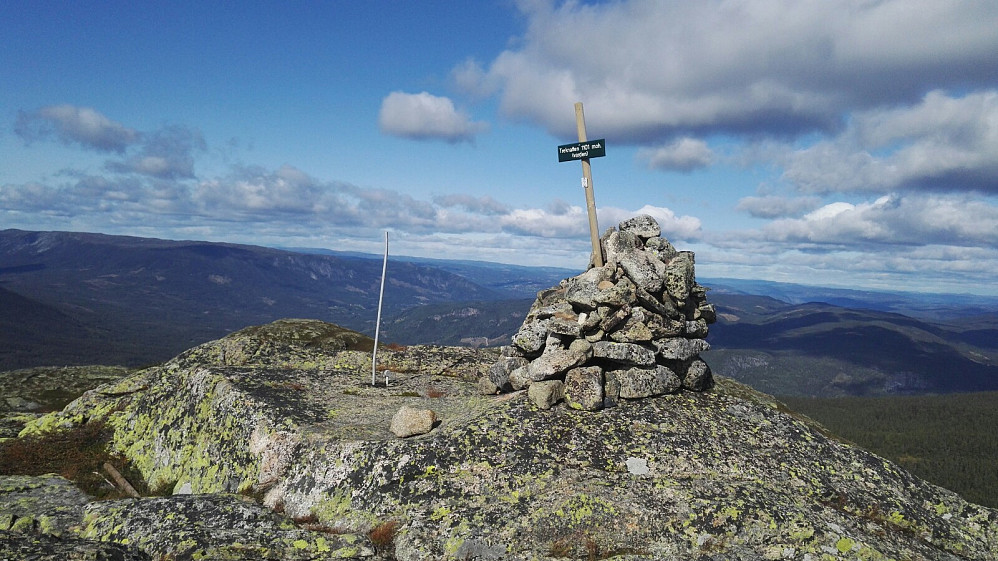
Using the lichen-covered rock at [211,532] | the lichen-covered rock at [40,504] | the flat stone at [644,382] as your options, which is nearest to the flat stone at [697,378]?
the flat stone at [644,382]

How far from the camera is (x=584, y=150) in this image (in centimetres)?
2200

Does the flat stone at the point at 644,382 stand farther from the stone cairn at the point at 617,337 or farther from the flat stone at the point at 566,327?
the flat stone at the point at 566,327

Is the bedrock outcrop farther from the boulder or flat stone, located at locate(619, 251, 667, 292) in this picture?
flat stone, located at locate(619, 251, 667, 292)

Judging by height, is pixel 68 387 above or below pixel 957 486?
above

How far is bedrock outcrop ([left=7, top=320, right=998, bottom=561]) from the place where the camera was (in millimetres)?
13086

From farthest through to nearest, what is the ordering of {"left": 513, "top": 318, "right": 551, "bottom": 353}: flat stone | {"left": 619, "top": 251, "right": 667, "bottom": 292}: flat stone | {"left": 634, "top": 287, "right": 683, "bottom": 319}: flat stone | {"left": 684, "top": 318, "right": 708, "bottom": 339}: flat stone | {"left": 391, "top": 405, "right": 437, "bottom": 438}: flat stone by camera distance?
{"left": 684, "top": 318, "right": 708, "bottom": 339}: flat stone
{"left": 619, "top": 251, "right": 667, "bottom": 292}: flat stone
{"left": 513, "top": 318, "right": 551, "bottom": 353}: flat stone
{"left": 634, "top": 287, "right": 683, "bottom": 319}: flat stone
{"left": 391, "top": 405, "right": 437, "bottom": 438}: flat stone

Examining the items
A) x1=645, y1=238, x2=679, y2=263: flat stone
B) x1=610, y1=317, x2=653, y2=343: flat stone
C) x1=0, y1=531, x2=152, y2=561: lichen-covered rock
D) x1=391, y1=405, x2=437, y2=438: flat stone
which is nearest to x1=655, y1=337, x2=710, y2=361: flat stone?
x1=610, y1=317, x2=653, y2=343: flat stone

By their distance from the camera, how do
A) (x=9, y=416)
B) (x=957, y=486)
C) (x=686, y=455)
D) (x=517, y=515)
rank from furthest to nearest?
1. (x=957, y=486)
2. (x=9, y=416)
3. (x=686, y=455)
4. (x=517, y=515)

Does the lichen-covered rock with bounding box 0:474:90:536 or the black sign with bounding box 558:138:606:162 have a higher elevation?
the black sign with bounding box 558:138:606:162

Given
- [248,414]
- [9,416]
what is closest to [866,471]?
[248,414]

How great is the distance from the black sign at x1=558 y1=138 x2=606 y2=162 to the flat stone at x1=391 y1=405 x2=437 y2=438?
12.7 m

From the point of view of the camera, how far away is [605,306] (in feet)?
66.6

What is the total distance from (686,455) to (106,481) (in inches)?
884

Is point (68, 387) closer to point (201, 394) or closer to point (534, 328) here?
point (201, 394)
